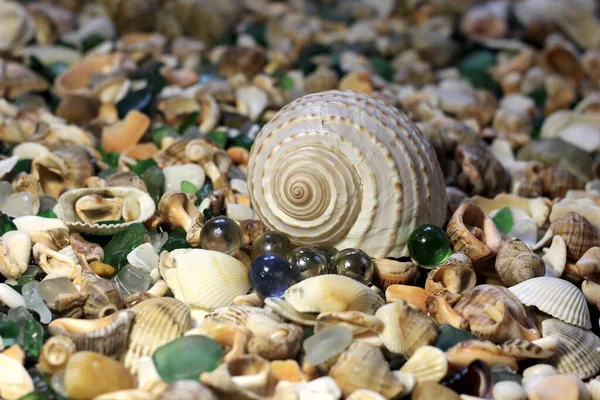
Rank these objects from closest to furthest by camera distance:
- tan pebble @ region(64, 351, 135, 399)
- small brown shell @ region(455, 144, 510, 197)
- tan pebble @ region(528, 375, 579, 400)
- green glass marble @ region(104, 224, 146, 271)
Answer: tan pebble @ region(64, 351, 135, 399)
tan pebble @ region(528, 375, 579, 400)
green glass marble @ region(104, 224, 146, 271)
small brown shell @ region(455, 144, 510, 197)

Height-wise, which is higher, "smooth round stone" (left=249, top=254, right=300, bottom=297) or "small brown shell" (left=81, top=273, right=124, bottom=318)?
"smooth round stone" (left=249, top=254, right=300, bottom=297)

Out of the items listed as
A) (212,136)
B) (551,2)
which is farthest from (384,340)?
(551,2)

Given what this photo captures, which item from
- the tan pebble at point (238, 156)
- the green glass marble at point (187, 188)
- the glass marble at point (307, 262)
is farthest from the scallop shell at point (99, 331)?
the tan pebble at point (238, 156)

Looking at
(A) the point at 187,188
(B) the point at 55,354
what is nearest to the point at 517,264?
(A) the point at 187,188

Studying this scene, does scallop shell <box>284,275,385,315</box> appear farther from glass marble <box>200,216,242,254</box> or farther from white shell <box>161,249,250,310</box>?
glass marble <box>200,216,242,254</box>

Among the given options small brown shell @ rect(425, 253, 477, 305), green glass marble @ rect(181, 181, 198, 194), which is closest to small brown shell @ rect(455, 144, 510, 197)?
small brown shell @ rect(425, 253, 477, 305)
